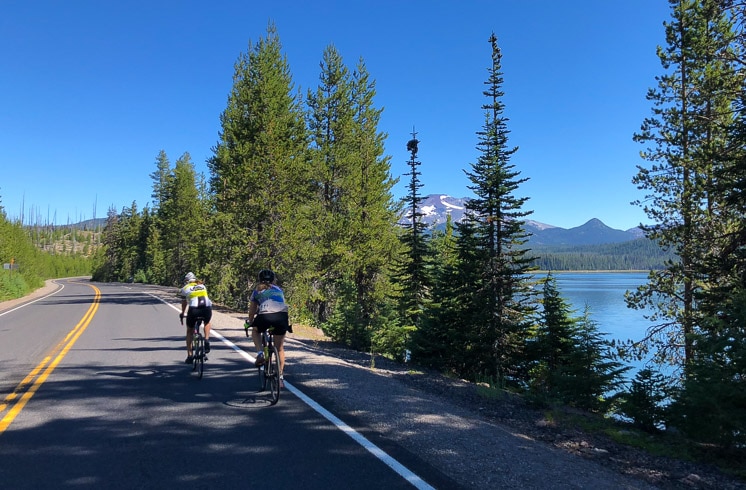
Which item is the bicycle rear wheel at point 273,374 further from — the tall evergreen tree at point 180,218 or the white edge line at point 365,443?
the tall evergreen tree at point 180,218

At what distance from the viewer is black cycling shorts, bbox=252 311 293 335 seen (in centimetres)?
700

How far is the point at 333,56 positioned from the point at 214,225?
14.9 m

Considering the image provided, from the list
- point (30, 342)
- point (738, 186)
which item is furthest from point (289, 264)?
point (738, 186)

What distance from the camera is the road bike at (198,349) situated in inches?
335

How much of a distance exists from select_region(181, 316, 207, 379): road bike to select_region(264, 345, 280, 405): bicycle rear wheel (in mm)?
1986

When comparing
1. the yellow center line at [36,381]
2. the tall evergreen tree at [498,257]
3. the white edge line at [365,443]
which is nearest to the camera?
the white edge line at [365,443]

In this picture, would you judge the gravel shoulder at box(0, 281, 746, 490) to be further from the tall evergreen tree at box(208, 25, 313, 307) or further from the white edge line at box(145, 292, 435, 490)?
the tall evergreen tree at box(208, 25, 313, 307)

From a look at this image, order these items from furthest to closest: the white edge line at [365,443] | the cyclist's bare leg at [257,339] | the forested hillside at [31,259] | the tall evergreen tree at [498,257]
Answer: the forested hillside at [31,259] → the tall evergreen tree at [498,257] → the cyclist's bare leg at [257,339] → the white edge line at [365,443]

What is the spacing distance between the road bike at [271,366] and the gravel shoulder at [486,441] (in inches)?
28.9

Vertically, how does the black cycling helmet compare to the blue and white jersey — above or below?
above

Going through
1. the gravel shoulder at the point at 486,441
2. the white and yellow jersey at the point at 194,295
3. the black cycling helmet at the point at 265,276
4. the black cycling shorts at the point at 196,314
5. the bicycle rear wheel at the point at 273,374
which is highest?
the black cycling helmet at the point at 265,276

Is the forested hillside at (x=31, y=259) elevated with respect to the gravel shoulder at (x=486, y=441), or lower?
elevated

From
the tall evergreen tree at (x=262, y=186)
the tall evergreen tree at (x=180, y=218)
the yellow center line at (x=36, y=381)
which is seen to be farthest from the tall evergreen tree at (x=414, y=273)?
the tall evergreen tree at (x=180, y=218)

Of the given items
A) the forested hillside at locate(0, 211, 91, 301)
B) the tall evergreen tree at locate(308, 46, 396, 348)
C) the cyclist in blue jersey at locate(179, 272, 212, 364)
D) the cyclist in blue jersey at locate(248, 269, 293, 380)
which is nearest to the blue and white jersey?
the cyclist in blue jersey at locate(248, 269, 293, 380)
